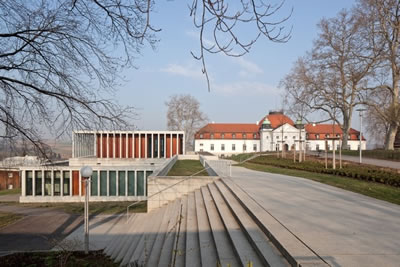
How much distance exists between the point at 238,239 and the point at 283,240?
1.10 metres

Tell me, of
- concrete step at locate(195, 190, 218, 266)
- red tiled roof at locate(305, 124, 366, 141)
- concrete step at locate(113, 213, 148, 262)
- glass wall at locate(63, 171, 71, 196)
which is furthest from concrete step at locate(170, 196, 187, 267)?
red tiled roof at locate(305, 124, 366, 141)

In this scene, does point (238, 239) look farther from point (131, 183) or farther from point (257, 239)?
point (131, 183)

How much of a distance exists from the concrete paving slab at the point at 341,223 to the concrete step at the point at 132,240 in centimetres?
378

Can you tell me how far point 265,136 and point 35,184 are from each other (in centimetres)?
5050

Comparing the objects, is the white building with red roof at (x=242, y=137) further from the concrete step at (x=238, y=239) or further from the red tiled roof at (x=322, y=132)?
the concrete step at (x=238, y=239)

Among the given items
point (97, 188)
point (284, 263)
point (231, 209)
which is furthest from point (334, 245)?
point (97, 188)

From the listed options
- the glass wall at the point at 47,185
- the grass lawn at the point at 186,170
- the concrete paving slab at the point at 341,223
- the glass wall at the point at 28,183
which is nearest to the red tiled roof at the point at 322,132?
the grass lawn at the point at 186,170

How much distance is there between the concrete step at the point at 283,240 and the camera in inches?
159

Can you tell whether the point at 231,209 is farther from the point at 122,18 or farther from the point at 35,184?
the point at 35,184

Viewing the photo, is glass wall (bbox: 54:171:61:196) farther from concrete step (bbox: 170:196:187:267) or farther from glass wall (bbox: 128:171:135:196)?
concrete step (bbox: 170:196:187:267)

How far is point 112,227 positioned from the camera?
1178 cm

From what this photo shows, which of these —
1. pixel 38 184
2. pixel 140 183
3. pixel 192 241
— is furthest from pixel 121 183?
pixel 192 241

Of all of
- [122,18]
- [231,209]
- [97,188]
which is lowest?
[97,188]

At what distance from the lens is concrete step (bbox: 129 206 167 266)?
6759 millimetres
